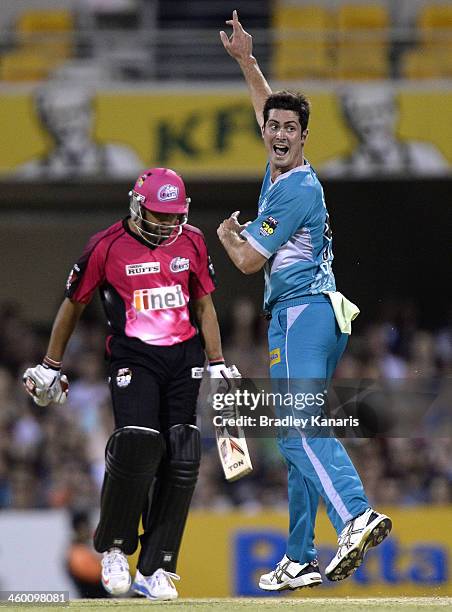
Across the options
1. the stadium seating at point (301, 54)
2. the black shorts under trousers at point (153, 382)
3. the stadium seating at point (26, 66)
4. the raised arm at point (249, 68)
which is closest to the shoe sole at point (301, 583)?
the black shorts under trousers at point (153, 382)

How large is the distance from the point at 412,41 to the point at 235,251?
8.38 metres

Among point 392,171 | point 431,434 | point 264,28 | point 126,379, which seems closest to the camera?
point 126,379

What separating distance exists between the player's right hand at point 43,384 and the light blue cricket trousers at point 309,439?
105 cm

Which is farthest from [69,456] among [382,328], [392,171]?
[392,171]

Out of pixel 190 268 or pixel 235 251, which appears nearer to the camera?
pixel 235 251

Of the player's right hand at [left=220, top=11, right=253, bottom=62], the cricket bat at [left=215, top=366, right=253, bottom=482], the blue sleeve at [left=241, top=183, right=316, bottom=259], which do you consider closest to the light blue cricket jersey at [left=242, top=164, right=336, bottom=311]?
the blue sleeve at [left=241, top=183, right=316, bottom=259]

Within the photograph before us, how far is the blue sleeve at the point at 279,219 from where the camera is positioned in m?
5.74

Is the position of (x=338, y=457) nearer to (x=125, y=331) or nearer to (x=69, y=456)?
(x=125, y=331)

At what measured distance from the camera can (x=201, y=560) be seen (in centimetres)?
1068

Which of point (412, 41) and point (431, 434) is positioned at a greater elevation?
point (412, 41)

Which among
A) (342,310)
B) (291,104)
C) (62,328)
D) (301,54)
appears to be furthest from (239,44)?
(301,54)

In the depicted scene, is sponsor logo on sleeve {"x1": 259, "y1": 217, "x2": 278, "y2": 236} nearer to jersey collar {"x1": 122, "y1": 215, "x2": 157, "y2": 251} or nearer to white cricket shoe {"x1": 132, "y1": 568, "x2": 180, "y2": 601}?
jersey collar {"x1": 122, "y1": 215, "x2": 157, "y2": 251}

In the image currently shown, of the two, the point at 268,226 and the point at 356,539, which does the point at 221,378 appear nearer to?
the point at 268,226

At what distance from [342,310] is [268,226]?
0.52 metres
